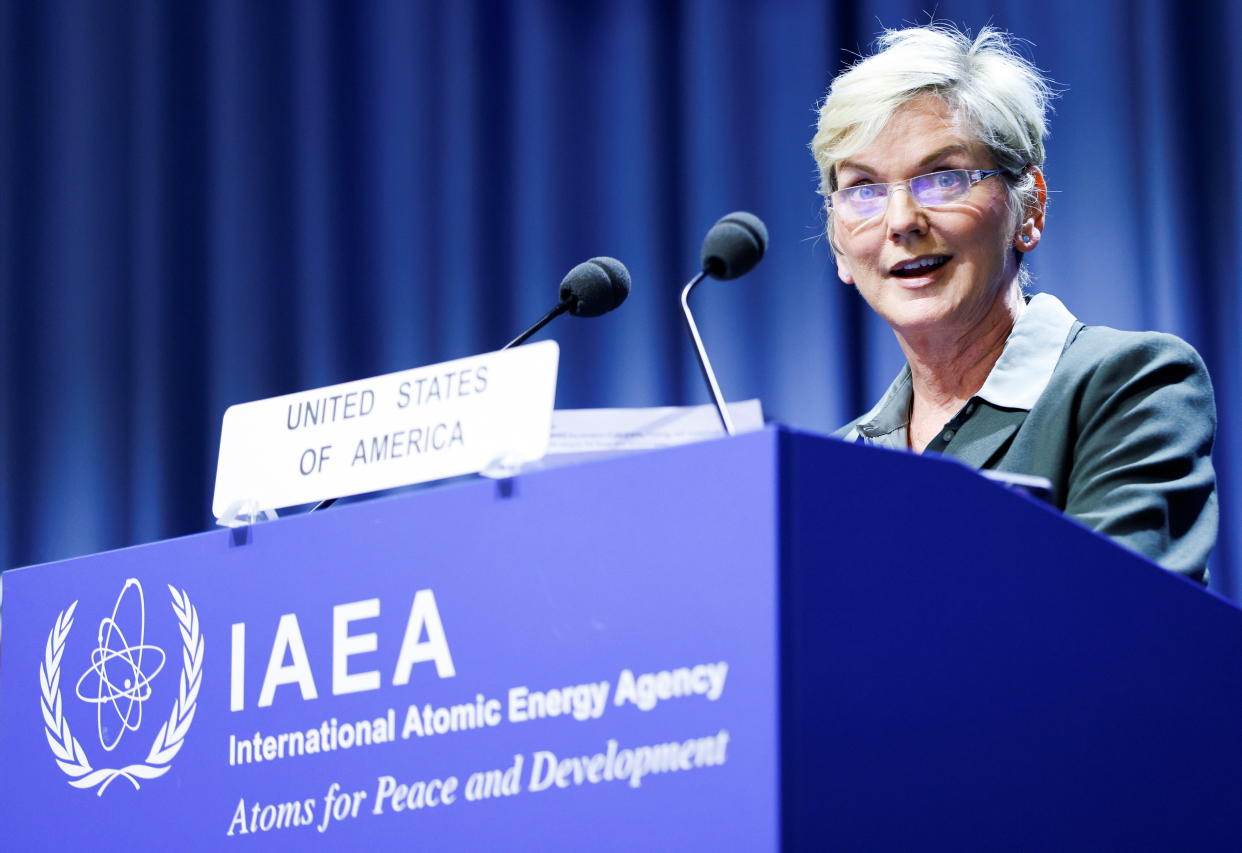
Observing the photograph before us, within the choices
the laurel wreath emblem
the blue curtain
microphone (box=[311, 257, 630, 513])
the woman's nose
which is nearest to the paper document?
the laurel wreath emblem

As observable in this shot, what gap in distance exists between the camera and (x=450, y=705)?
1.02 m

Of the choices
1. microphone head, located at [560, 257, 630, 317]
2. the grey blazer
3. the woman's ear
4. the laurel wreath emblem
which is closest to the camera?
the laurel wreath emblem

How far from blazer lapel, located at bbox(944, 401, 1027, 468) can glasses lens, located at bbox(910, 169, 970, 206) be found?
10.6 inches

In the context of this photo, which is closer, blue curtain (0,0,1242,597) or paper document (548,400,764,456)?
paper document (548,400,764,456)

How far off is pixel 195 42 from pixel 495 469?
284 cm

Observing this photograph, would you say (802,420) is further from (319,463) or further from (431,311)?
(319,463)

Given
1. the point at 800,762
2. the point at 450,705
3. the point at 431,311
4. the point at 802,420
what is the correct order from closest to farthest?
the point at 800,762, the point at 450,705, the point at 802,420, the point at 431,311

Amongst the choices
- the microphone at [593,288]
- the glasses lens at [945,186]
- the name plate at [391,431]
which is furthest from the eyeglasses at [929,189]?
the name plate at [391,431]

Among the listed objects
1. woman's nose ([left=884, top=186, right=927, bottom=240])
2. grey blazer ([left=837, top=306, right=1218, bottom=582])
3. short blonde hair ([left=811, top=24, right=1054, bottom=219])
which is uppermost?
short blonde hair ([left=811, top=24, right=1054, bottom=219])

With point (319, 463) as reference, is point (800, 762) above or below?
below

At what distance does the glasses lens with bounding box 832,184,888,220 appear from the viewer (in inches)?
76.6

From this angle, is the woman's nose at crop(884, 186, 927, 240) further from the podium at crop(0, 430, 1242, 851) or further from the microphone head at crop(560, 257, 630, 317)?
the podium at crop(0, 430, 1242, 851)

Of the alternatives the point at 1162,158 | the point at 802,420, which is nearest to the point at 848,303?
the point at 802,420

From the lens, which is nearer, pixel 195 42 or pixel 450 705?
pixel 450 705
